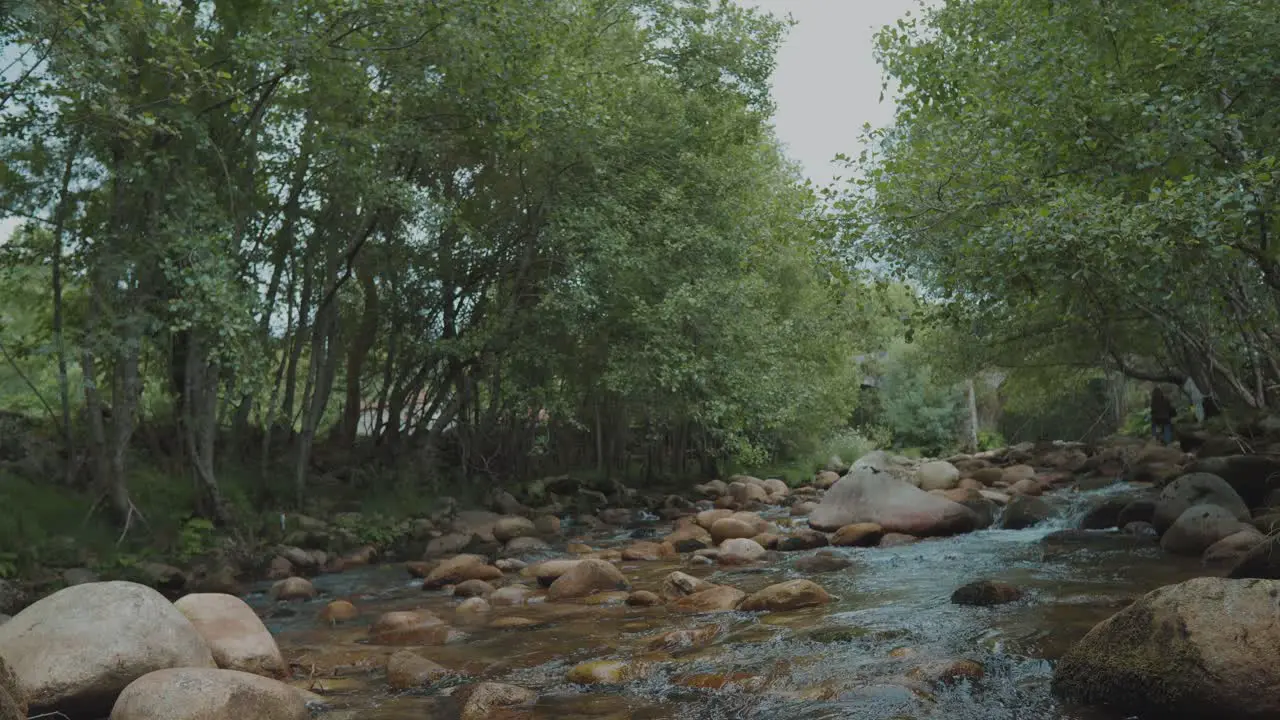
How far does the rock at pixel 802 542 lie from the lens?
41.5 feet

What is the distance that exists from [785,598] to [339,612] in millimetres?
4424

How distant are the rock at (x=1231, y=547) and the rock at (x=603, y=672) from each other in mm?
5770

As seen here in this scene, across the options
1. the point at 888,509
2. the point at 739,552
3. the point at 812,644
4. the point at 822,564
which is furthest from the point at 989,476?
the point at 812,644

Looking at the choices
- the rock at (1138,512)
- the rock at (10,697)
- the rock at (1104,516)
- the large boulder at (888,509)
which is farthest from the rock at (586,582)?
the rock at (1138,512)

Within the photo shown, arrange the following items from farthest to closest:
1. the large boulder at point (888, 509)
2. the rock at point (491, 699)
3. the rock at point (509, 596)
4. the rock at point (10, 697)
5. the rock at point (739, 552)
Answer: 1. the large boulder at point (888, 509)
2. the rock at point (739, 552)
3. the rock at point (509, 596)
4. the rock at point (491, 699)
5. the rock at point (10, 697)

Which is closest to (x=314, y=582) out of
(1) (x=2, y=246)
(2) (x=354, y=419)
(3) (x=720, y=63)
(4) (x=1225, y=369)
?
(1) (x=2, y=246)

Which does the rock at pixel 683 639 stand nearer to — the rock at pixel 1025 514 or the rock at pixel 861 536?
the rock at pixel 861 536

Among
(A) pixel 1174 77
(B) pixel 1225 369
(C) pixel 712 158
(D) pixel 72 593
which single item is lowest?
(D) pixel 72 593

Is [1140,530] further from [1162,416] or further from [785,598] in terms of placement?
[1162,416]

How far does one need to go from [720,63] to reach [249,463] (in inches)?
458

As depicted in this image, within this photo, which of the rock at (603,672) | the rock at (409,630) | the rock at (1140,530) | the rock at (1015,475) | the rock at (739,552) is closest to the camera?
the rock at (603,672)

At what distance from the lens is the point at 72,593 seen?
5941 mm

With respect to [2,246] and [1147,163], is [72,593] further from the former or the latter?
[1147,163]

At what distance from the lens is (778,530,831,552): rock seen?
499 inches
